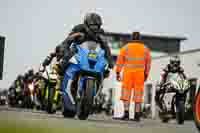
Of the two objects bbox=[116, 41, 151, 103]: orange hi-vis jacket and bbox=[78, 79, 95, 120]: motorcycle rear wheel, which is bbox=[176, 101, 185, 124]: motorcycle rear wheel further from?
bbox=[78, 79, 95, 120]: motorcycle rear wheel

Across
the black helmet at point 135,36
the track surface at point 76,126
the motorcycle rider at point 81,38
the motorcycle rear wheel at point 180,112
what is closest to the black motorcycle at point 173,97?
the motorcycle rear wheel at point 180,112

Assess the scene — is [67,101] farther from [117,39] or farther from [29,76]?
[117,39]

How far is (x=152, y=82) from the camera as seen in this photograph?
34.6 m

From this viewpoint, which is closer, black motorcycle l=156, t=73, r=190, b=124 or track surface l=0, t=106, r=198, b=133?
track surface l=0, t=106, r=198, b=133

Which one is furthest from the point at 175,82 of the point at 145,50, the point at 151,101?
the point at 151,101

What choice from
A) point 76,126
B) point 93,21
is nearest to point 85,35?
point 93,21

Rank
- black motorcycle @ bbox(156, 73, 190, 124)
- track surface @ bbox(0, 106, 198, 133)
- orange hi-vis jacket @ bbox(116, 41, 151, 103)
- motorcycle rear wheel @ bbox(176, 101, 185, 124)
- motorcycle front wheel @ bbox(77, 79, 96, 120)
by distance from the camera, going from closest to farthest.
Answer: track surface @ bbox(0, 106, 198, 133) < motorcycle front wheel @ bbox(77, 79, 96, 120) < orange hi-vis jacket @ bbox(116, 41, 151, 103) < motorcycle rear wheel @ bbox(176, 101, 185, 124) < black motorcycle @ bbox(156, 73, 190, 124)

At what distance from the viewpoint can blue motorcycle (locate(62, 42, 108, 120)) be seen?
8.88 metres

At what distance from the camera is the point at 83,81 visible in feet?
29.5

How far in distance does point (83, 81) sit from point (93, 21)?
81cm

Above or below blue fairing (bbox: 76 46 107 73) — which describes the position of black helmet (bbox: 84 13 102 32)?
above

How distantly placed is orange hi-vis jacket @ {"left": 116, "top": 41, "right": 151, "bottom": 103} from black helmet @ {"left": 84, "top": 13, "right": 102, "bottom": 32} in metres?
2.07

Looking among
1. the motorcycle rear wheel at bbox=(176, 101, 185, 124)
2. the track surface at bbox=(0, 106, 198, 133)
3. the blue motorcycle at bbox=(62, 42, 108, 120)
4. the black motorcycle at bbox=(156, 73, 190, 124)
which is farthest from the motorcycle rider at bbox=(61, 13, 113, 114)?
the black motorcycle at bbox=(156, 73, 190, 124)

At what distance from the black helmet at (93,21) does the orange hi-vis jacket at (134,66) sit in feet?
6.79
